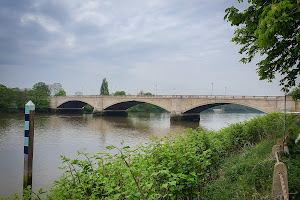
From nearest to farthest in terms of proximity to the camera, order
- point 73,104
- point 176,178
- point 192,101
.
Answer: point 176,178 → point 192,101 → point 73,104

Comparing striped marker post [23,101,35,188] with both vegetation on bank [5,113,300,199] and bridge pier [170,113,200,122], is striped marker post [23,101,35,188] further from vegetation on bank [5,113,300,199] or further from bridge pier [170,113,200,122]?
bridge pier [170,113,200,122]

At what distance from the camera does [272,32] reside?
4.19 m

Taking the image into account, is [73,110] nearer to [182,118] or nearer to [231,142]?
[182,118]

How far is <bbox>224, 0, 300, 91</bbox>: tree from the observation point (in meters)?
4.05

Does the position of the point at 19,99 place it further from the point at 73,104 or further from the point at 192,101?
the point at 192,101

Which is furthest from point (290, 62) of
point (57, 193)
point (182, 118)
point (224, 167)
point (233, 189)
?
point (182, 118)

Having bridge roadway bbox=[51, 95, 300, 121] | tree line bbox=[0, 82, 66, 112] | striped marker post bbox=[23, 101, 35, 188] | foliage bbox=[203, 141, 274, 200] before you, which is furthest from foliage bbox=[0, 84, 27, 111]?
foliage bbox=[203, 141, 274, 200]

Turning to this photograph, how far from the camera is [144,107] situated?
268ft

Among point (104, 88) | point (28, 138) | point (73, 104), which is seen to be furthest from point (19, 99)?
point (28, 138)

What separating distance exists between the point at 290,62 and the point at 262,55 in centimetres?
143

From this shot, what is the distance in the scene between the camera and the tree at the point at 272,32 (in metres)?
4.05

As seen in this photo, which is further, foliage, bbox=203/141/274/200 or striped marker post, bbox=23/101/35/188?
striped marker post, bbox=23/101/35/188

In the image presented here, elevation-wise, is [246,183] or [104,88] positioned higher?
[104,88]

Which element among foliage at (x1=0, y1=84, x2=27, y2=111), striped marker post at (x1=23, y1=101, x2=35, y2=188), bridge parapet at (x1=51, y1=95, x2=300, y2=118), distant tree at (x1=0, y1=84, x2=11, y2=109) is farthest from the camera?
foliage at (x1=0, y1=84, x2=27, y2=111)
